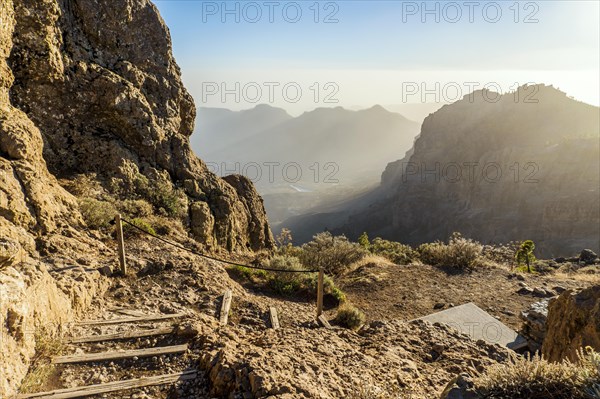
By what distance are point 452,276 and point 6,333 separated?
1304 cm

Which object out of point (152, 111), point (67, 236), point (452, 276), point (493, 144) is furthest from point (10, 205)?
point (493, 144)

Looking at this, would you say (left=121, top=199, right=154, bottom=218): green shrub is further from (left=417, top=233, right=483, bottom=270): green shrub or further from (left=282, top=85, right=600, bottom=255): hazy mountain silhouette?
(left=282, top=85, right=600, bottom=255): hazy mountain silhouette

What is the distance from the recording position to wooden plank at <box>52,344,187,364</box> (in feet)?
14.6

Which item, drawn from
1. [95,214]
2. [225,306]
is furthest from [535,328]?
[95,214]

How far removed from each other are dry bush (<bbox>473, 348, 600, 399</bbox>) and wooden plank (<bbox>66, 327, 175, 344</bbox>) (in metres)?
4.19

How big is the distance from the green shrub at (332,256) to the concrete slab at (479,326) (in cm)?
513

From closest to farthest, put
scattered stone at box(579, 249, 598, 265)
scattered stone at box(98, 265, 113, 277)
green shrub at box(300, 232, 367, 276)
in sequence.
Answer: scattered stone at box(98, 265, 113, 277) < green shrub at box(300, 232, 367, 276) < scattered stone at box(579, 249, 598, 265)

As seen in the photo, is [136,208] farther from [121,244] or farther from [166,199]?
[121,244]

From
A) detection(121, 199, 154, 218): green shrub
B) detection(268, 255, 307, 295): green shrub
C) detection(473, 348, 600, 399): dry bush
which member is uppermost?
detection(121, 199, 154, 218): green shrub

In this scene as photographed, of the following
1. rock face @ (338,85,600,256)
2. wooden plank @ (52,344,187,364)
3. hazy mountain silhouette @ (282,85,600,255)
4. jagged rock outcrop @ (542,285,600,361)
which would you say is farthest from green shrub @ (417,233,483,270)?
hazy mountain silhouette @ (282,85,600,255)

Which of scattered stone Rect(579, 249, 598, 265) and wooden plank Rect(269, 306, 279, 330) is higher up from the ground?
wooden plank Rect(269, 306, 279, 330)

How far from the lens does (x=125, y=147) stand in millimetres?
12305

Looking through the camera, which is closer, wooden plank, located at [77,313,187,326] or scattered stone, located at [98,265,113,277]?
wooden plank, located at [77,313,187,326]

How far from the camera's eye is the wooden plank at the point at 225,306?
6.50 m
